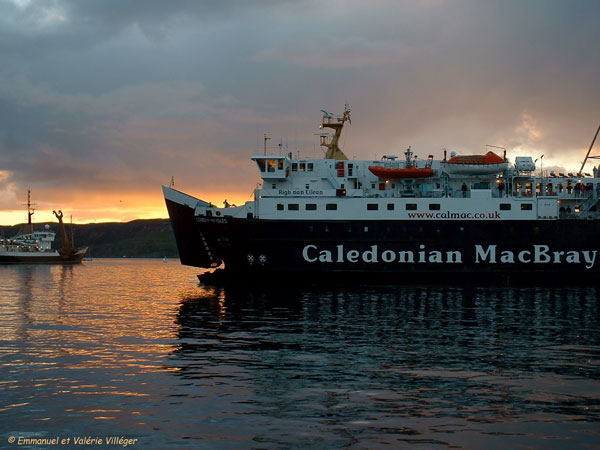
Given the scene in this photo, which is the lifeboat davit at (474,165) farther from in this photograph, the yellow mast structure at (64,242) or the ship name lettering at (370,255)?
the yellow mast structure at (64,242)

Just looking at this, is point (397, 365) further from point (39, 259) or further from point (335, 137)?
point (39, 259)

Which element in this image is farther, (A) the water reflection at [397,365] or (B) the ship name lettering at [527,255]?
(B) the ship name lettering at [527,255]

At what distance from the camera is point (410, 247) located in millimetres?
36781

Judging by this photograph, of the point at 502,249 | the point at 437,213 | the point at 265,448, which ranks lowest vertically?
the point at 265,448

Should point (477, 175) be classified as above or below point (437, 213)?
above

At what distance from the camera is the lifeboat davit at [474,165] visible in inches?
1526

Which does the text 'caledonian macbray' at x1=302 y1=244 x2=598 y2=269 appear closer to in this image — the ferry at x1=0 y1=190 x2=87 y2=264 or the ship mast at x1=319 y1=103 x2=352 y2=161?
the ship mast at x1=319 y1=103 x2=352 y2=161

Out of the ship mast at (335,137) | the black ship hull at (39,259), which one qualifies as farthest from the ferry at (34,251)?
the ship mast at (335,137)

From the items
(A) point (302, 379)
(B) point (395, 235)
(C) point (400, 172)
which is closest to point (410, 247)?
(B) point (395, 235)

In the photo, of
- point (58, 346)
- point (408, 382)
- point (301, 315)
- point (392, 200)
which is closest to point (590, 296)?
point (392, 200)

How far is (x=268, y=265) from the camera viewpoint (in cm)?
3650

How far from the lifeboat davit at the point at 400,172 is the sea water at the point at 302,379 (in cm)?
1591

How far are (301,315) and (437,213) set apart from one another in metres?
17.0

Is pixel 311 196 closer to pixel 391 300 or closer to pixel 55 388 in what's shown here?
pixel 391 300
